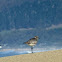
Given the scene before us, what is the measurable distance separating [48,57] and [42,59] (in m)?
0.66

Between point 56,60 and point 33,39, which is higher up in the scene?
point 33,39

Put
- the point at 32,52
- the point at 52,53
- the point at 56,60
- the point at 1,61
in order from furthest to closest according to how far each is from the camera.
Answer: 1. the point at 32,52
2. the point at 52,53
3. the point at 1,61
4. the point at 56,60

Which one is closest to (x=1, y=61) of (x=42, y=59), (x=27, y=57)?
(x=27, y=57)

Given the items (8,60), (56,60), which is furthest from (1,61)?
(56,60)

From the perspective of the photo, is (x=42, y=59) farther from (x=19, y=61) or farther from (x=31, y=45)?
(x=31, y=45)

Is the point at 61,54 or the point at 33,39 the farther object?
the point at 33,39

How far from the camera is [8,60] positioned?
16.5 m

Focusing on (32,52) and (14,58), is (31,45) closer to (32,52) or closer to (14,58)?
(32,52)

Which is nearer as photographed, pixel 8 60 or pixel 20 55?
pixel 8 60

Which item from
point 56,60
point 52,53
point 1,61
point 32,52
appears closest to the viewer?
point 56,60

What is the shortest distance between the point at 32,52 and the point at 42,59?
347 cm

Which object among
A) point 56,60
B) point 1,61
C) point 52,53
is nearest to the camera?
point 56,60

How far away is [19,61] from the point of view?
1600cm

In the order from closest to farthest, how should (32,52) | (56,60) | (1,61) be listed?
(56,60) → (1,61) → (32,52)
